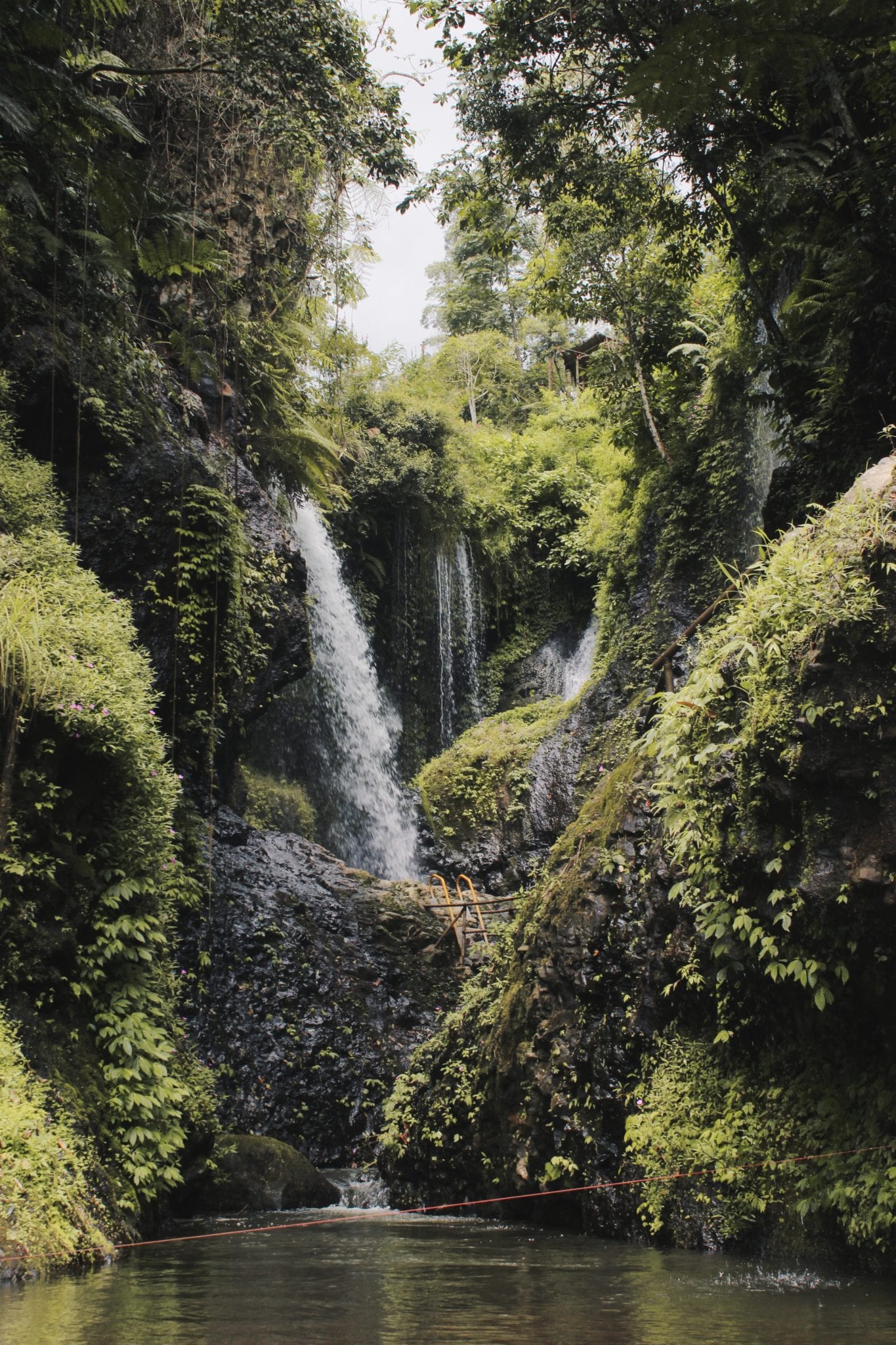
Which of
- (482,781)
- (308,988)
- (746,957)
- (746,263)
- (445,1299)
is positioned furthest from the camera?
(482,781)

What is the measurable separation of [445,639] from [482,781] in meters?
4.80

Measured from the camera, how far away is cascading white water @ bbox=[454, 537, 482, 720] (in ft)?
65.4

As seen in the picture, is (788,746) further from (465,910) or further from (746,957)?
(465,910)

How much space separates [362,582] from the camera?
18.8 m

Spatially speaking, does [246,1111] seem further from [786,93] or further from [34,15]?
[786,93]

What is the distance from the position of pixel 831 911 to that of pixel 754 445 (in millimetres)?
→ 8784

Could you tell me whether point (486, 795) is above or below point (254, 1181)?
above

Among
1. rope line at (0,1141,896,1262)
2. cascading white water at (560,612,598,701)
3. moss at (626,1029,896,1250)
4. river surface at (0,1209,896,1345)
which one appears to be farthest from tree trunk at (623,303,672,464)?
river surface at (0,1209,896,1345)

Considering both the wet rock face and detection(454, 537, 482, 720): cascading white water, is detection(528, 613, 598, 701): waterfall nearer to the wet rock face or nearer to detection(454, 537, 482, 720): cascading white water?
detection(454, 537, 482, 720): cascading white water

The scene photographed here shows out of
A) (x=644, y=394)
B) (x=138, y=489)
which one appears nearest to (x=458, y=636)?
(x=644, y=394)

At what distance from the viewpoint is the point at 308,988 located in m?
11.7

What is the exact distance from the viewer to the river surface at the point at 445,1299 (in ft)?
11.0

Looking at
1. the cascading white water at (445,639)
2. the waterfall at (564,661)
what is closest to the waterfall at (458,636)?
the cascading white water at (445,639)

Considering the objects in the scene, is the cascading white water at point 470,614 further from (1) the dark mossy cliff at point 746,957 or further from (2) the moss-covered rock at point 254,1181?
(1) the dark mossy cliff at point 746,957
